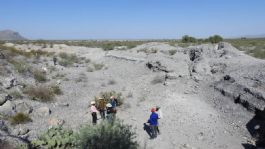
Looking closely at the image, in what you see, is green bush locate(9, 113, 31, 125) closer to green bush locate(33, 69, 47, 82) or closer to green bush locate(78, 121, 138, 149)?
green bush locate(78, 121, 138, 149)

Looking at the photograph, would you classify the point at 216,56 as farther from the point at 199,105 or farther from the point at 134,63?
the point at 199,105

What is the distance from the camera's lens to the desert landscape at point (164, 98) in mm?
15695

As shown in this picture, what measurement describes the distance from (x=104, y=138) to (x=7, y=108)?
8.54 m

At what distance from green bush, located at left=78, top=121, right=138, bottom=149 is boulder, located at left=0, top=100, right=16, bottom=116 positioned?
7.50 meters

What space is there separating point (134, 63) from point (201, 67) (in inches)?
384

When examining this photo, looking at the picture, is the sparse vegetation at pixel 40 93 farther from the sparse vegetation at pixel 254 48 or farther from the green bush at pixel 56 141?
the sparse vegetation at pixel 254 48

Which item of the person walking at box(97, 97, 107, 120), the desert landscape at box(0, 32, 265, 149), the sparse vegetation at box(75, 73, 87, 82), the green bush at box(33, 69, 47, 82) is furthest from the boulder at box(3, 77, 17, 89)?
the person walking at box(97, 97, 107, 120)

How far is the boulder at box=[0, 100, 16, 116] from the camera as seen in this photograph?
57.9 feet

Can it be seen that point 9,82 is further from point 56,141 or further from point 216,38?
point 216,38

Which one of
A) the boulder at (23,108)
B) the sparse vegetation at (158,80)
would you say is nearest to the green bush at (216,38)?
the sparse vegetation at (158,80)

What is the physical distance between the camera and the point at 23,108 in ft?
61.2

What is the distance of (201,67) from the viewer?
26047mm

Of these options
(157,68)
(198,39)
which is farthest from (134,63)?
(198,39)

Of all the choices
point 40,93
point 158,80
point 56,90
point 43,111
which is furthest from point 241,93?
point 40,93
